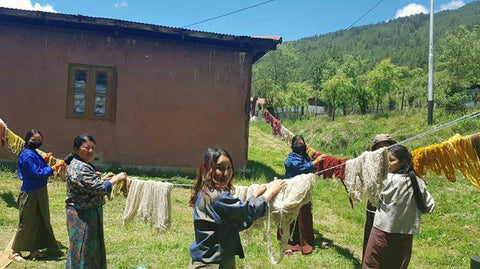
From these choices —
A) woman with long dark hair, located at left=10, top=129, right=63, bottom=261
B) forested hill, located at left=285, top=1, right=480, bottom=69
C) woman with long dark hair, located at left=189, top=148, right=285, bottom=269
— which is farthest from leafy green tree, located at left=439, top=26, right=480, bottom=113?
forested hill, located at left=285, top=1, right=480, bottom=69

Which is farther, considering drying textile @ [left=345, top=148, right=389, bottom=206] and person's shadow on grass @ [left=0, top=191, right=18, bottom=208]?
person's shadow on grass @ [left=0, top=191, right=18, bottom=208]

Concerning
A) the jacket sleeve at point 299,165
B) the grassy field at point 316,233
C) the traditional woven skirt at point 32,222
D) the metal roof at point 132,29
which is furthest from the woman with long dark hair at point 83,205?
the metal roof at point 132,29

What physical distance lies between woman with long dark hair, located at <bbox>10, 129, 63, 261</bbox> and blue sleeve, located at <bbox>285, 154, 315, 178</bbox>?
3162 mm

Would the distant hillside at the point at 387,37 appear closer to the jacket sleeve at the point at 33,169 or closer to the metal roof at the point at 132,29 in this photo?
the metal roof at the point at 132,29

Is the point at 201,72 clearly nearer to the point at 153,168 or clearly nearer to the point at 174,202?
the point at 153,168

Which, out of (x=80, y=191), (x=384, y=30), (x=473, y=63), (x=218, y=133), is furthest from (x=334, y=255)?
(x=384, y=30)

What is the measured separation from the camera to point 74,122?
33.1ft

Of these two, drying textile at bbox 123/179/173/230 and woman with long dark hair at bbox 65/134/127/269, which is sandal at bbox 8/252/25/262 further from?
drying textile at bbox 123/179/173/230

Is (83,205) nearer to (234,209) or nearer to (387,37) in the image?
(234,209)

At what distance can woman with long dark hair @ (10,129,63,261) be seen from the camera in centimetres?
463

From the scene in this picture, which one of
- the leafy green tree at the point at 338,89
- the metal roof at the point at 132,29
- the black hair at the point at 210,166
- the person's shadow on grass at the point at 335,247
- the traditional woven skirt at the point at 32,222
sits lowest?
the person's shadow on grass at the point at 335,247

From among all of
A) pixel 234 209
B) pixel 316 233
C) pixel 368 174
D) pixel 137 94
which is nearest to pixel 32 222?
pixel 234 209

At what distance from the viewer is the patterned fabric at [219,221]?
8.23 ft

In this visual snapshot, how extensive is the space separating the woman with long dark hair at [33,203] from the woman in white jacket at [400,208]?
3.86m
